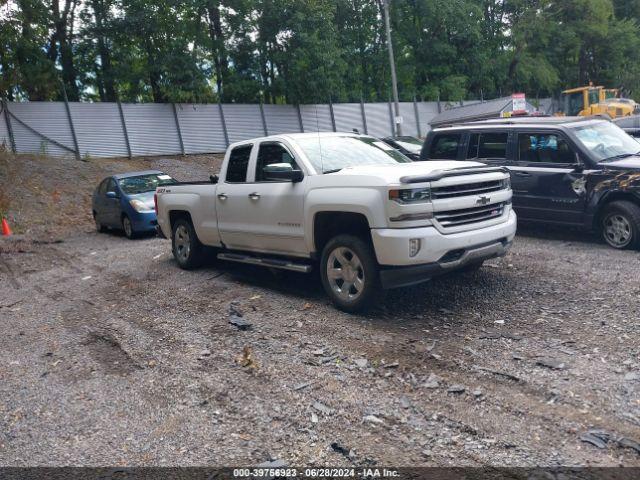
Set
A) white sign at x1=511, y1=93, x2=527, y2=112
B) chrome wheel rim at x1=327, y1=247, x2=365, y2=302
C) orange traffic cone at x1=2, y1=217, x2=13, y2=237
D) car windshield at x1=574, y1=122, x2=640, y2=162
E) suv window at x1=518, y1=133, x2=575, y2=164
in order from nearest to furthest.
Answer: chrome wheel rim at x1=327, y1=247, x2=365, y2=302, car windshield at x1=574, y1=122, x2=640, y2=162, suv window at x1=518, y1=133, x2=575, y2=164, orange traffic cone at x1=2, y1=217, x2=13, y2=237, white sign at x1=511, y1=93, x2=527, y2=112

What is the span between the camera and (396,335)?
547 centimetres

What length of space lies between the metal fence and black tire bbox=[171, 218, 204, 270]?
13.9 meters

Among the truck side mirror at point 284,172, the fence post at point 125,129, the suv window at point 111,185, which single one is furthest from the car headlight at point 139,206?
the fence post at point 125,129

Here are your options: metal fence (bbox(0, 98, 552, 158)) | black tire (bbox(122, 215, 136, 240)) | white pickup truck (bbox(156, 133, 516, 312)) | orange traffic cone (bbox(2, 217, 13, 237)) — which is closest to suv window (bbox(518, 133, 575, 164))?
white pickup truck (bbox(156, 133, 516, 312))

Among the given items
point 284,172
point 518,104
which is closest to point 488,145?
point 284,172

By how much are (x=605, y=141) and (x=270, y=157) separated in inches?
214

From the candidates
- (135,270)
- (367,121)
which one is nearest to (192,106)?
(367,121)

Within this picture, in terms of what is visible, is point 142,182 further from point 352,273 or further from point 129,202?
point 352,273

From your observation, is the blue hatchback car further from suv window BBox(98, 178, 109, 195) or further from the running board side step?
the running board side step

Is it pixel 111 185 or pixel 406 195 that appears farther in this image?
pixel 111 185

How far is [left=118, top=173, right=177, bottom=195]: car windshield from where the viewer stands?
45.6ft

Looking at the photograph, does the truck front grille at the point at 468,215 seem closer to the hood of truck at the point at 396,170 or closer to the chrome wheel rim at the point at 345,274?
the hood of truck at the point at 396,170

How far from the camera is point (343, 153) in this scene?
273 inches

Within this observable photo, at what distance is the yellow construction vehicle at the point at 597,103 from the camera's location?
92.1 feet
